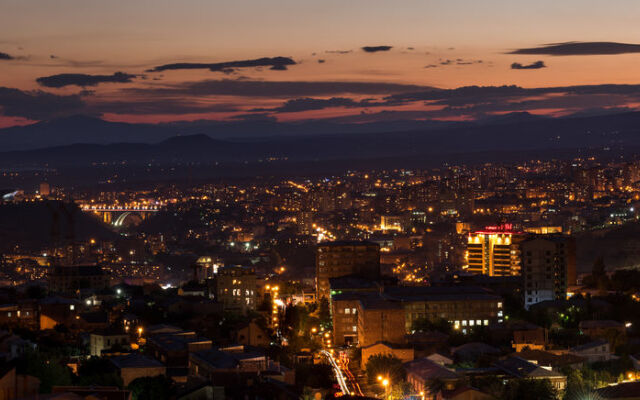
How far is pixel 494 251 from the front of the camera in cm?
5153

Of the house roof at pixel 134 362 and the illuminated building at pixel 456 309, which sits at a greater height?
the house roof at pixel 134 362

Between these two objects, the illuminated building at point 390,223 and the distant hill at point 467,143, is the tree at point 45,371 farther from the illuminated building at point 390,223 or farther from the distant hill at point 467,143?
the distant hill at point 467,143

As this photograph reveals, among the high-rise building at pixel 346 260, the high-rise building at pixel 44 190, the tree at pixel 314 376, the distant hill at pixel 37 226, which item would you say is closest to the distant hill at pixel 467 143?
the high-rise building at pixel 44 190

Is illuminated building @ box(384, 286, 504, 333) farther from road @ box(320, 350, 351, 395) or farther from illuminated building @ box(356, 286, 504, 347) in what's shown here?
road @ box(320, 350, 351, 395)

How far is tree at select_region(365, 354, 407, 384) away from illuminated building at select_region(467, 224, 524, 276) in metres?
21.6

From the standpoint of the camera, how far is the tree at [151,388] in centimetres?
2092

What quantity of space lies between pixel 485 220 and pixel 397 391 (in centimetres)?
5746

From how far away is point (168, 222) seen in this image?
338 ft

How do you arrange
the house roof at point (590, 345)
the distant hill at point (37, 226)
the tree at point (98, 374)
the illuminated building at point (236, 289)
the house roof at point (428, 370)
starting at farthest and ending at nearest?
the distant hill at point (37, 226) < the illuminated building at point (236, 289) < the house roof at point (590, 345) < the house roof at point (428, 370) < the tree at point (98, 374)

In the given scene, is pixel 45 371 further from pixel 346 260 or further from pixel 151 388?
pixel 346 260

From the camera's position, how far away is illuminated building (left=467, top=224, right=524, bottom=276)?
1951 inches

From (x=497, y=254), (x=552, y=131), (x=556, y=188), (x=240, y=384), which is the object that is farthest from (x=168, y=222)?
(x=552, y=131)

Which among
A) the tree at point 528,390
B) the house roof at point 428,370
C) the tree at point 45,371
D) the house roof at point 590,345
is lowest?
the house roof at point 590,345

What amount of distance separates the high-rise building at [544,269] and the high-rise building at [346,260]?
5833 millimetres
